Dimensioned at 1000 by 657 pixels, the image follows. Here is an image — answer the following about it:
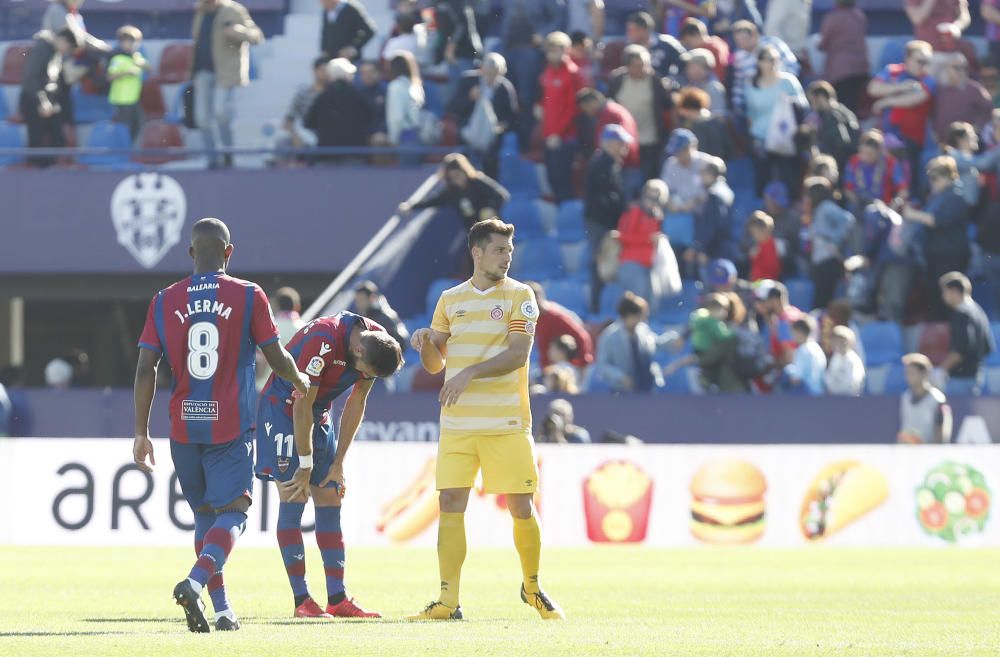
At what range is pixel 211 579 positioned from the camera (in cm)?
938

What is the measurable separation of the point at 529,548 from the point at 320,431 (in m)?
1.23

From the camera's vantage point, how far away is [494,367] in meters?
9.74

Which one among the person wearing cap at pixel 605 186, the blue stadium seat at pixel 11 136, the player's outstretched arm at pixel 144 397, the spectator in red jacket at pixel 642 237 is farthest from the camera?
the blue stadium seat at pixel 11 136

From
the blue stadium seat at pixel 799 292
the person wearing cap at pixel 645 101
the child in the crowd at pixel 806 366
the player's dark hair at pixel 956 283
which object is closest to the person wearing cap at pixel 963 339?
the player's dark hair at pixel 956 283

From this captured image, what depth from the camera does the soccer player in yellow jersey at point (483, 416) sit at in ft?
32.4

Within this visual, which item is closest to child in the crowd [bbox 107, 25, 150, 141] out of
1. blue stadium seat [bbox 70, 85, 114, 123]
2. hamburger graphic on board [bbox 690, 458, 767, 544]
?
blue stadium seat [bbox 70, 85, 114, 123]

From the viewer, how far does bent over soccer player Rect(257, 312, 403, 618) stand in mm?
10023

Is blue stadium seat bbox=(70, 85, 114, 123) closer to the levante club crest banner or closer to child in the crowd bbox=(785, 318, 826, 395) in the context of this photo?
the levante club crest banner

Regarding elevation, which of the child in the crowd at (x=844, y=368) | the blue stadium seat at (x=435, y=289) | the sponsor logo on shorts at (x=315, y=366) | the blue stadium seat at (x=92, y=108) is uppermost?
the blue stadium seat at (x=92, y=108)

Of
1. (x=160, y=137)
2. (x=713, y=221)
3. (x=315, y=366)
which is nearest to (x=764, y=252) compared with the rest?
(x=713, y=221)

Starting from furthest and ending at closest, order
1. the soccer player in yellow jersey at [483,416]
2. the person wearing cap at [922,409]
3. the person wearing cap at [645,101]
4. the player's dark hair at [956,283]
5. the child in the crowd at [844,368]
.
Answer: the person wearing cap at [645,101]
the child in the crowd at [844,368]
the player's dark hair at [956,283]
the person wearing cap at [922,409]
the soccer player in yellow jersey at [483,416]

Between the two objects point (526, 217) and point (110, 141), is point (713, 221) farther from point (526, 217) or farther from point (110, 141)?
point (110, 141)

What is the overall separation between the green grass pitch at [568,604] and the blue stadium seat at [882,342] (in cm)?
293

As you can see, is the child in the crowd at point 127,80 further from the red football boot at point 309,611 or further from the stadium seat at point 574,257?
the red football boot at point 309,611
